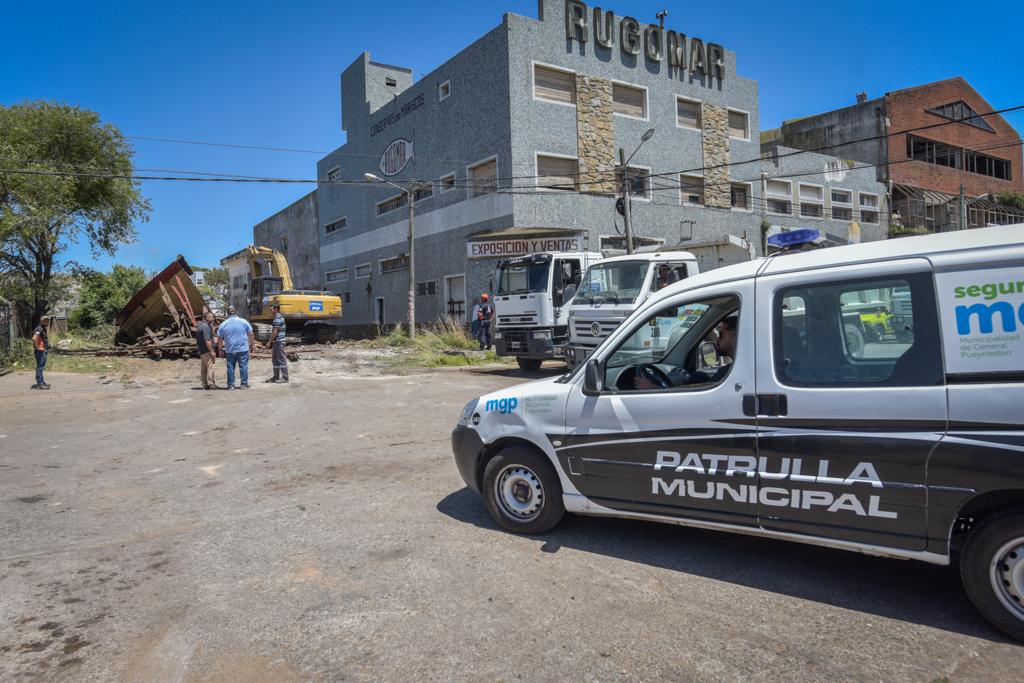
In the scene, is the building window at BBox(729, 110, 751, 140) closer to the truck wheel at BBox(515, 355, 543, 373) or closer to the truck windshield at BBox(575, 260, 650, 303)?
the truck wheel at BBox(515, 355, 543, 373)

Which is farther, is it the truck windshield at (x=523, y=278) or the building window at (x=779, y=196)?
the building window at (x=779, y=196)


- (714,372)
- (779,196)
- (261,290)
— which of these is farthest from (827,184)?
(714,372)

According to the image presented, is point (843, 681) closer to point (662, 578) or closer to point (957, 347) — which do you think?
point (662, 578)

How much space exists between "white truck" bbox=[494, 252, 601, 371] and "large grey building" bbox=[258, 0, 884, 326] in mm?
8573

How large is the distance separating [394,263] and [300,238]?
50.7ft

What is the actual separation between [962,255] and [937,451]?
976 millimetres

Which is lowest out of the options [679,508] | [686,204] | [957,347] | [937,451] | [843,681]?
[843,681]

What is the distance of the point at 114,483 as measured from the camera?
21.1ft

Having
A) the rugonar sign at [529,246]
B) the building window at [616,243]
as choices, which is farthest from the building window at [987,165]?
the rugonar sign at [529,246]

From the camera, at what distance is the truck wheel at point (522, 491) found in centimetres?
450

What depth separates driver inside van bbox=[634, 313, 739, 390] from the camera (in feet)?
12.8

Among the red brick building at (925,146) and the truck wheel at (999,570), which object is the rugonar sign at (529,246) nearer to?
the truck wheel at (999,570)

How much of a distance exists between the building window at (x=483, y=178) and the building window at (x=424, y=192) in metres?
2.73

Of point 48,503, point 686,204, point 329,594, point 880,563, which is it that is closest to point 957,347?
point 880,563
